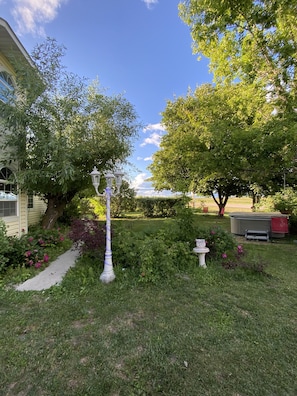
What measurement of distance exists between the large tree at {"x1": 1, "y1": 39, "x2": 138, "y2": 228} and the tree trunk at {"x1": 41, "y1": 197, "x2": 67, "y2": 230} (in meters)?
0.03

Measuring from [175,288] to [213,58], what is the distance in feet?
26.6

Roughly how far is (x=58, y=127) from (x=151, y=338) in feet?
19.4

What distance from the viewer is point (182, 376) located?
6.03ft

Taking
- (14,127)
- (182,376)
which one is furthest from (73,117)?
(182,376)

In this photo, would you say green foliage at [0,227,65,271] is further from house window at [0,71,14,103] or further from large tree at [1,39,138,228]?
house window at [0,71,14,103]

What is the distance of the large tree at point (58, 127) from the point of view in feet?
18.0

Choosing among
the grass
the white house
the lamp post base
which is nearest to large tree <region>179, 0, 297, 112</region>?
the white house

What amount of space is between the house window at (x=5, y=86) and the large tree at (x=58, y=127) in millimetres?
247

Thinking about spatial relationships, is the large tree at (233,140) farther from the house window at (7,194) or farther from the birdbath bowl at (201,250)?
the house window at (7,194)

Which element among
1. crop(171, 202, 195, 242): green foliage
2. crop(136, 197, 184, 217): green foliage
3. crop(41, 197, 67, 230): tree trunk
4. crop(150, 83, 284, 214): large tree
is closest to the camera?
crop(171, 202, 195, 242): green foliage

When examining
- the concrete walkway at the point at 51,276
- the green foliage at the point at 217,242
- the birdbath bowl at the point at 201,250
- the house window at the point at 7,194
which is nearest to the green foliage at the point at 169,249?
the green foliage at the point at 217,242

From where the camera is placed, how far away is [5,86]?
6.34 meters

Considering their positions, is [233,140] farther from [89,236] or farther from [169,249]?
[89,236]

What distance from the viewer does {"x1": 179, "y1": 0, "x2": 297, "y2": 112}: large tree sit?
5.95 meters
